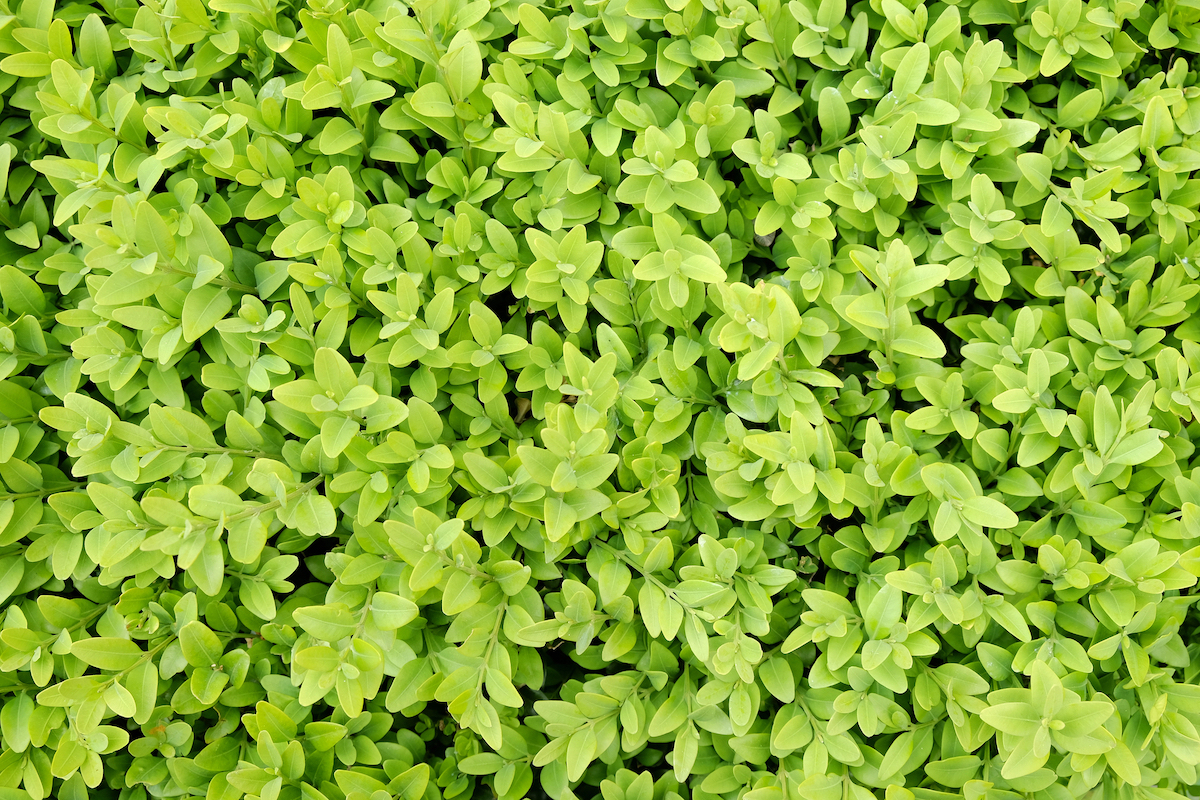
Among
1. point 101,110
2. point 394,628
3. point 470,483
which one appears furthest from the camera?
point 101,110

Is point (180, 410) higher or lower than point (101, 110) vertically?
lower

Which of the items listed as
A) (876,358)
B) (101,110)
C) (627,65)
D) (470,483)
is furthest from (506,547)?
(101,110)

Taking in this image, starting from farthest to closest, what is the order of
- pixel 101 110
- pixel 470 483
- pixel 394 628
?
pixel 101 110 < pixel 470 483 < pixel 394 628

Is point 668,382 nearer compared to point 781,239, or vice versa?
point 668,382

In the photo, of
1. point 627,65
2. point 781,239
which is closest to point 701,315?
point 781,239

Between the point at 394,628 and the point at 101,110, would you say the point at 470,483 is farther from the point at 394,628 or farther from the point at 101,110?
the point at 101,110

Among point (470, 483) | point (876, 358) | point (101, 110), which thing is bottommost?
point (470, 483)
